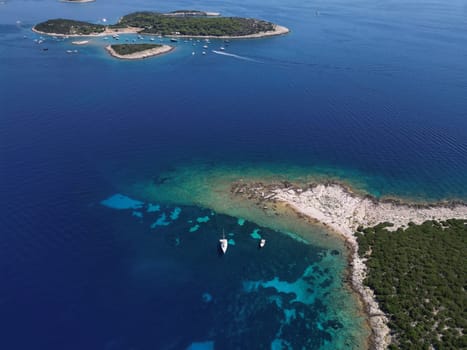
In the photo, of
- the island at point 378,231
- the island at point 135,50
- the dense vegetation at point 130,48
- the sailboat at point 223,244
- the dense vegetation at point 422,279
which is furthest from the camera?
the dense vegetation at point 130,48

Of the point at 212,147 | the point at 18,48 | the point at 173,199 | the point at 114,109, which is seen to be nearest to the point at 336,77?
the point at 212,147

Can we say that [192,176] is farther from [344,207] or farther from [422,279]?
[422,279]

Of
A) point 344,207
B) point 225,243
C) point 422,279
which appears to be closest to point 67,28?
point 225,243

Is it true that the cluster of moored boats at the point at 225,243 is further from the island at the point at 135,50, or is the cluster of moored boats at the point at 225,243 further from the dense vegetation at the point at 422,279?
the island at the point at 135,50

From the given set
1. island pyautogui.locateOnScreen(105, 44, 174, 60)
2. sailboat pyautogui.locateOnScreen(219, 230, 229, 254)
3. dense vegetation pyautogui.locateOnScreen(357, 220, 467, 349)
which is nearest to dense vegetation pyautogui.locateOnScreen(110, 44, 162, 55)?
island pyautogui.locateOnScreen(105, 44, 174, 60)

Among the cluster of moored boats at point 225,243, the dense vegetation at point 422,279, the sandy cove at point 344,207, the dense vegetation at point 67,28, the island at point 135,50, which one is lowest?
the cluster of moored boats at point 225,243

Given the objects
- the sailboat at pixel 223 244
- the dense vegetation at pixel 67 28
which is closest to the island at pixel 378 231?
the sailboat at pixel 223 244
